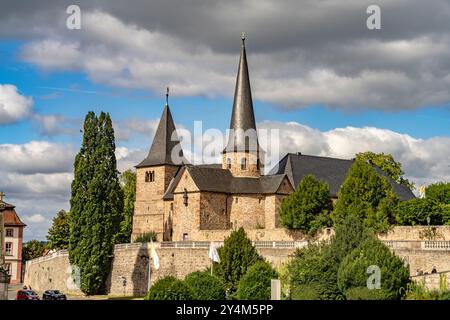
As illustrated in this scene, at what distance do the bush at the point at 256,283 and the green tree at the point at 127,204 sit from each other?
44.4m

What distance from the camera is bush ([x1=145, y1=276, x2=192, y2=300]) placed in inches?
1266

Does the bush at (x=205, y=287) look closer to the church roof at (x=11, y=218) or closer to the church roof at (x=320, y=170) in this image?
the church roof at (x=320, y=170)

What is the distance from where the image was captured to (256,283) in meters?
39.5

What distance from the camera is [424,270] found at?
43.0m

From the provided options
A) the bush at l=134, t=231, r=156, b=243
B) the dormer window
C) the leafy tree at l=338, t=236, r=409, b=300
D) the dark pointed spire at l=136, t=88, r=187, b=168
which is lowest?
the leafy tree at l=338, t=236, r=409, b=300

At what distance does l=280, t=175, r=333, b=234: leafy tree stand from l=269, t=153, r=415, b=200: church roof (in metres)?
11.4

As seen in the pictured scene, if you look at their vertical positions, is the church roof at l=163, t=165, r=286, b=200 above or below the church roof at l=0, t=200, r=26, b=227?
above

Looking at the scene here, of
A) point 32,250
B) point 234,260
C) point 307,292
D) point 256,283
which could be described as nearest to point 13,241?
point 32,250

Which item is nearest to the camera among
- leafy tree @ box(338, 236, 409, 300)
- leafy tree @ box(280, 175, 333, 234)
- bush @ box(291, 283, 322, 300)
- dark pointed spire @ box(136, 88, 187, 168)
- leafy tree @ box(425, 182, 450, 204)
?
leafy tree @ box(338, 236, 409, 300)

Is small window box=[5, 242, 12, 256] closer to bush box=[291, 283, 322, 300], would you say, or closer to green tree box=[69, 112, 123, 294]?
green tree box=[69, 112, 123, 294]

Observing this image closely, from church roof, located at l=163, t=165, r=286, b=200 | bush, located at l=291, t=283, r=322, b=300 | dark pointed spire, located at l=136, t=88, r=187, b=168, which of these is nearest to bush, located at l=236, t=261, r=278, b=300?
bush, located at l=291, t=283, r=322, b=300

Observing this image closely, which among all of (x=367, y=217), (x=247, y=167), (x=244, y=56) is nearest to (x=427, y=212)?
(x=367, y=217)

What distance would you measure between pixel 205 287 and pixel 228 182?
1500 inches
